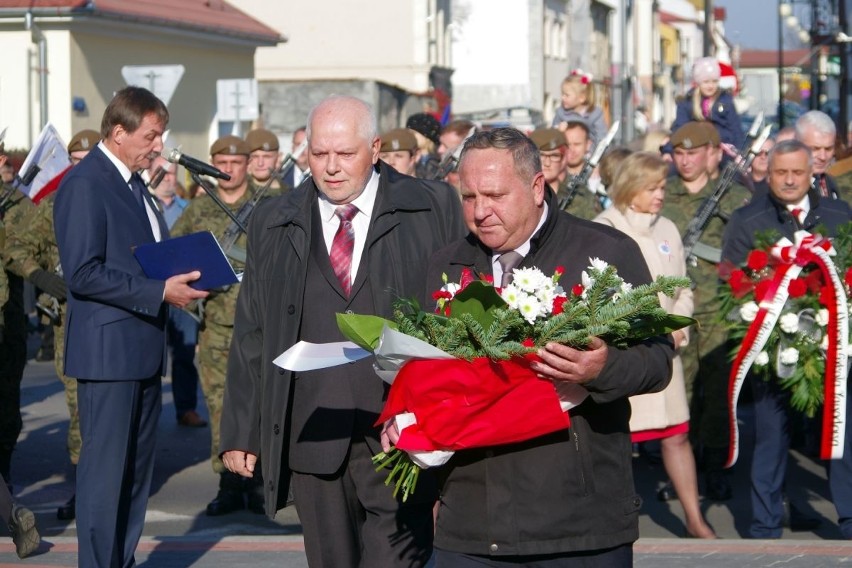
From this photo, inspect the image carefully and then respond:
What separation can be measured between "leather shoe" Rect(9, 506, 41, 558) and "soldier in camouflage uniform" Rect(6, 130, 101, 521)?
2190mm

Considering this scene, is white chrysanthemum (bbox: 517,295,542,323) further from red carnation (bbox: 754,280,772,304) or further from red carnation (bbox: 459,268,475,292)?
red carnation (bbox: 754,280,772,304)

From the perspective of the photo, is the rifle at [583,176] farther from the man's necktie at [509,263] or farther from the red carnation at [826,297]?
the man's necktie at [509,263]

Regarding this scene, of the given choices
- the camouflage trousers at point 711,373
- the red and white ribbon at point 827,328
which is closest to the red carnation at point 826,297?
the red and white ribbon at point 827,328

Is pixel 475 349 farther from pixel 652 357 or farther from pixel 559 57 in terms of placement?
pixel 559 57

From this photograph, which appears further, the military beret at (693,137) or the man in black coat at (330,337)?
the military beret at (693,137)

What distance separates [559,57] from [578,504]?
62.5m

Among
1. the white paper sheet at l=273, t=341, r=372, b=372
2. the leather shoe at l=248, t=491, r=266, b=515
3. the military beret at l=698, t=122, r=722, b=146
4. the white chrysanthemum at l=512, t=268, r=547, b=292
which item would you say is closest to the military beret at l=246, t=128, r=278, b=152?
the leather shoe at l=248, t=491, r=266, b=515

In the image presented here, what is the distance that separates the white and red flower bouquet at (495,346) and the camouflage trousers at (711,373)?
5.18 meters

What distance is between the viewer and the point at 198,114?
102 ft

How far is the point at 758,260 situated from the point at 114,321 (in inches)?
132

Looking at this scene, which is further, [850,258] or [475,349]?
[850,258]

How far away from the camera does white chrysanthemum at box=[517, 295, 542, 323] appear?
156 inches

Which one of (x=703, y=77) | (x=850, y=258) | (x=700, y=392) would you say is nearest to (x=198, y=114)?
(x=703, y=77)

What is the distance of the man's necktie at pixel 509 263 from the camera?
444 centimetres
